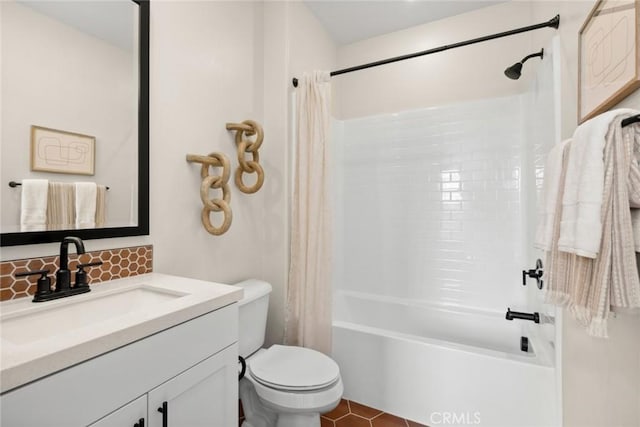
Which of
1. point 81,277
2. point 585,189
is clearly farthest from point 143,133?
point 585,189

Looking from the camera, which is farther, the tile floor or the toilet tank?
the tile floor

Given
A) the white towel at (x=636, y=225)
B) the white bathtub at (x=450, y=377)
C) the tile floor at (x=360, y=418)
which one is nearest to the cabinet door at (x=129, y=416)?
the tile floor at (x=360, y=418)

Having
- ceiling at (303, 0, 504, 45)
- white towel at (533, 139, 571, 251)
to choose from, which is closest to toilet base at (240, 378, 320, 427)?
white towel at (533, 139, 571, 251)

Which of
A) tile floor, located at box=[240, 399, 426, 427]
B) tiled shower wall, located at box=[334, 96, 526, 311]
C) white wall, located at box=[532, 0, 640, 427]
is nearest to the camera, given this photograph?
white wall, located at box=[532, 0, 640, 427]

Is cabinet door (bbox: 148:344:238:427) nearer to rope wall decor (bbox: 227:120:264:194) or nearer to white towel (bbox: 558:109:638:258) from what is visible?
rope wall decor (bbox: 227:120:264:194)

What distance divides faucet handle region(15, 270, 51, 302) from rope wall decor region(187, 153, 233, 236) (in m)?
0.65

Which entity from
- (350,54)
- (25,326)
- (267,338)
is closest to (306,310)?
(267,338)

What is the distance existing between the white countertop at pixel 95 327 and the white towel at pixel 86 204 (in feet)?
0.80

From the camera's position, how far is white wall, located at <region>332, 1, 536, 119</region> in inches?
85.6

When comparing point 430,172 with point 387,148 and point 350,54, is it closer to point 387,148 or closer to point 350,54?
point 387,148

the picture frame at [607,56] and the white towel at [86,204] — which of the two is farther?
the white towel at [86,204]

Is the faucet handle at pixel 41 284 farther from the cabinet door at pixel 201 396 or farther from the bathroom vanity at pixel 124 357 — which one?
the cabinet door at pixel 201 396

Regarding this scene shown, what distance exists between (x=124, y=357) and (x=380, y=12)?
265 cm

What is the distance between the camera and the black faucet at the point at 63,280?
0.92 m
